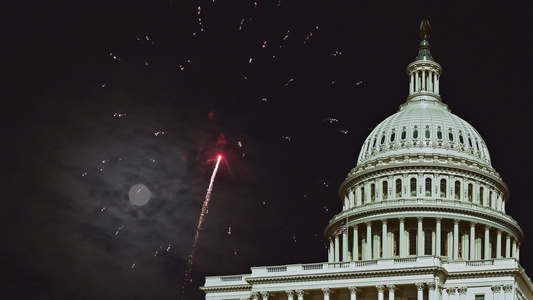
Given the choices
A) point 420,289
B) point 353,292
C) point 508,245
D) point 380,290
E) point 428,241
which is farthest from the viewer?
point 508,245

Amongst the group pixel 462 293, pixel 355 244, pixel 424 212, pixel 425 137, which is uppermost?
pixel 425 137

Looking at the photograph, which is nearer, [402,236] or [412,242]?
[402,236]

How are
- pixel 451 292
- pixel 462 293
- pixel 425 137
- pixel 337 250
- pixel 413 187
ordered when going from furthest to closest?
pixel 425 137, pixel 337 250, pixel 413 187, pixel 451 292, pixel 462 293

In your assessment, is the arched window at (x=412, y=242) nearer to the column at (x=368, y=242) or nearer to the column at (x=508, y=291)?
the column at (x=368, y=242)

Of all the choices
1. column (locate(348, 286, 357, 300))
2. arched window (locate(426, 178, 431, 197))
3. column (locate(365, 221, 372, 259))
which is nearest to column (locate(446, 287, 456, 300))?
column (locate(348, 286, 357, 300))

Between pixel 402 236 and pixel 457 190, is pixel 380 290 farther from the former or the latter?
pixel 457 190

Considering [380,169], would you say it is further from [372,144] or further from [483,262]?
[483,262]

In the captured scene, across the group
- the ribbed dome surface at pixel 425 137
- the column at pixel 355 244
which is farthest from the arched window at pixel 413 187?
the column at pixel 355 244

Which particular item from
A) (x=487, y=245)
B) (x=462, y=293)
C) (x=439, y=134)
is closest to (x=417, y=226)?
(x=487, y=245)
